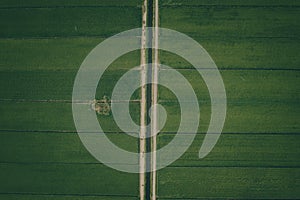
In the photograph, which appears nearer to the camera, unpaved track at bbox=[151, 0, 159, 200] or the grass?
unpaved track at bbox=[151, 0, 159, 200]

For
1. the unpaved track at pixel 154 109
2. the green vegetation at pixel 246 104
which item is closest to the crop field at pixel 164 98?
the green vegetation at pixel 246 104

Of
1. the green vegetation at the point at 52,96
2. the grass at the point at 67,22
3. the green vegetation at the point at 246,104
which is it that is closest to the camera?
the green vegetation at the point at 246,104

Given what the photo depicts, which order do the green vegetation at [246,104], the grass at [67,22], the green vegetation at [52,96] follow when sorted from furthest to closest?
the grass at [67,22] → the green vegetation at [52,96] → the green vegetation at [246,104]

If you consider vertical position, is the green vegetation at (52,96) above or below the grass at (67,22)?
below

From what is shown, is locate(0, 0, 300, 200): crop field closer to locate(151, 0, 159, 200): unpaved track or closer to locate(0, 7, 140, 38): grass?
locate(0, 7, 140, 38): grass

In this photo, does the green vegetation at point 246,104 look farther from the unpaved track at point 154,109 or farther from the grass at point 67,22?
the grass at point 67,22

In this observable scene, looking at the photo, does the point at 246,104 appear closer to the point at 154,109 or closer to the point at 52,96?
the point at 154,109

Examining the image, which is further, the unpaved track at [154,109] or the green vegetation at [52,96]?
the green vegetation at [52,96]

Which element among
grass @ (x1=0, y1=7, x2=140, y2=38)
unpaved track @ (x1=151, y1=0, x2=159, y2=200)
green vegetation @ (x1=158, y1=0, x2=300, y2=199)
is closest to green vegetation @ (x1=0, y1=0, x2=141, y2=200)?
grass @ (x1=0, y1=7, x2=140, y2=38)

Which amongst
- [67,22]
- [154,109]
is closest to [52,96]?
[67,22]
